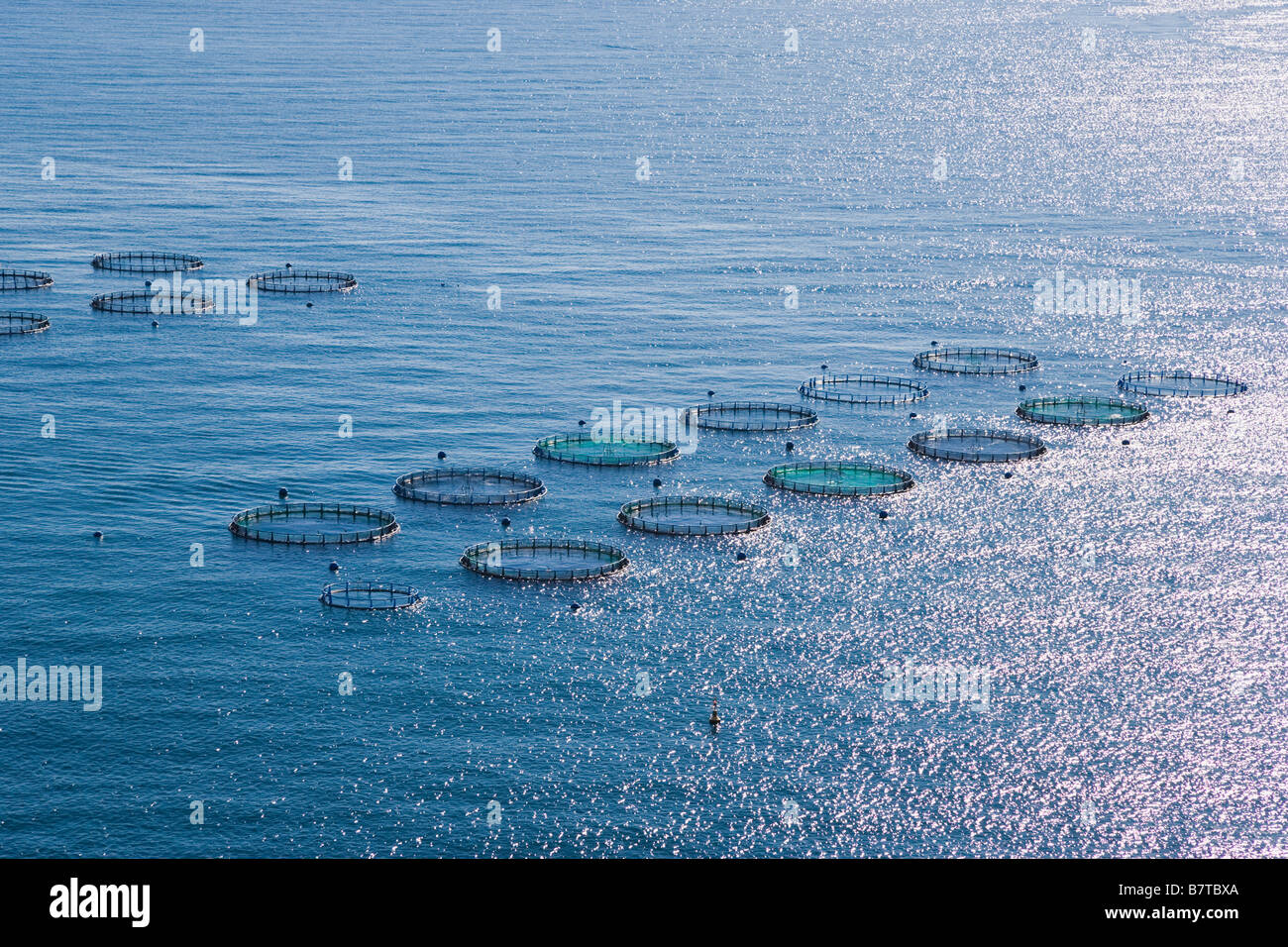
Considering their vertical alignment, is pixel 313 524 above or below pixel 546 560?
above

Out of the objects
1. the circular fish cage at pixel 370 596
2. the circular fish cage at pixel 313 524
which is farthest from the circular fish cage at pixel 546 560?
the circular fish cage at pixel 313 524

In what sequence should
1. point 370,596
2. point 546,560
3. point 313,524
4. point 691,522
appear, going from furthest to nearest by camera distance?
point 691,522 → point 313,524 → point 546,560 → point 370,596

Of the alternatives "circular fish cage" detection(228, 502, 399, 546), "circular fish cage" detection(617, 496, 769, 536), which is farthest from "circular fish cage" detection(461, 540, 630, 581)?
"circular fish cage" detection(228, 502, 399, 546)

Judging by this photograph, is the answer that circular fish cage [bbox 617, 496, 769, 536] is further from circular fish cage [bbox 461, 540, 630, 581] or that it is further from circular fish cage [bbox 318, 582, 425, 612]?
circular fish cage [bbox 318, 582, 425, 612]

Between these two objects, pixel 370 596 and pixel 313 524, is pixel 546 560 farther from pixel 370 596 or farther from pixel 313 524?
pixel 313 524

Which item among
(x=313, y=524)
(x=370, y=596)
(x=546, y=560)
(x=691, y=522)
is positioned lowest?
(x=370, y=596)

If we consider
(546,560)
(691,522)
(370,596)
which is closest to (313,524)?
(370,596)
